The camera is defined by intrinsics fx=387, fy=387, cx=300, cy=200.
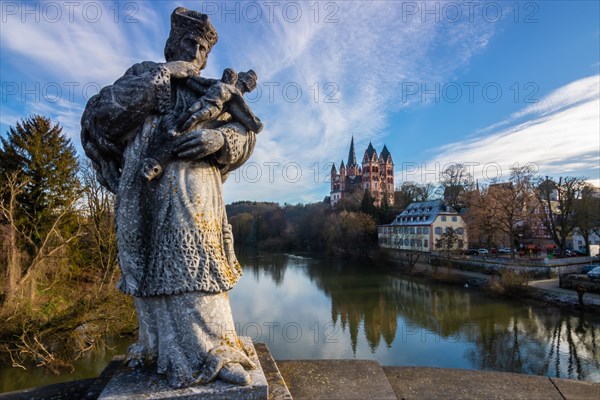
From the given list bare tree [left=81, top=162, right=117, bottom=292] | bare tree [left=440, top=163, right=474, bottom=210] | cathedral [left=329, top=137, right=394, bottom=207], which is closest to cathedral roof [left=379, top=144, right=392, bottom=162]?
cathedral [left=329, top=137, right=394, bottom=207]

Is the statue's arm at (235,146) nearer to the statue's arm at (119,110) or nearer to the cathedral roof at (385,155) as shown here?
the statue's arm at (119,110)

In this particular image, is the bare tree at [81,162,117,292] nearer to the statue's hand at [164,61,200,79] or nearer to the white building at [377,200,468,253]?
the statue's hand at [164,61,200,79]

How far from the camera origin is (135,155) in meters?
2.53

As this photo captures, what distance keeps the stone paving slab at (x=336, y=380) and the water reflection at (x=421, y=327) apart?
11.9 metres

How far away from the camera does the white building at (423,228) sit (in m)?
41.7

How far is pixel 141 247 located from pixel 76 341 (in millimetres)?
12065

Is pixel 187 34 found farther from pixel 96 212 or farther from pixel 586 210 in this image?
pixel 586 210

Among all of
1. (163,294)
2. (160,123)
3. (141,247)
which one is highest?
(160,123)

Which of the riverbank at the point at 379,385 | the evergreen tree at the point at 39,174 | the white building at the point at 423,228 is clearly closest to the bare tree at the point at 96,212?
the evergreen tree at the point at 39,174

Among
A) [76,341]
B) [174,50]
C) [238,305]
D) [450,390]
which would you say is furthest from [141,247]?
[238,305]

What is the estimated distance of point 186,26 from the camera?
287 cm

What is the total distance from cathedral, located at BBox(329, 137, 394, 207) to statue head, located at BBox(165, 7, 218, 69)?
89896mm

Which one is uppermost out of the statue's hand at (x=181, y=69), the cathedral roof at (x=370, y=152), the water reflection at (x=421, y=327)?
the cathedral roof at (x=370, y=152)

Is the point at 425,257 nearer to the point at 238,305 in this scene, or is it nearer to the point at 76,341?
the point at 238,305
